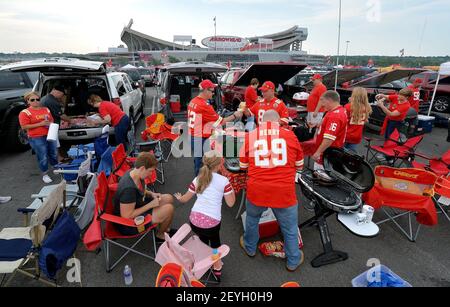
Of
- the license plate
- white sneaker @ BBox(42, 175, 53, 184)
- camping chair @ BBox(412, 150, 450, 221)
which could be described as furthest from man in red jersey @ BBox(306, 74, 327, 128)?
white sneaker @ BBox(42, 175, 53, 184)

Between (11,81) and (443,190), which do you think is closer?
(443,190)

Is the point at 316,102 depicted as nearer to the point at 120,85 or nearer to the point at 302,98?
the point at 302,98

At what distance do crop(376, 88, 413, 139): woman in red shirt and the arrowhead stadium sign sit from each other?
6110cm

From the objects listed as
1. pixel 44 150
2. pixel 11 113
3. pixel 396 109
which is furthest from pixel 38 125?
pixel 396 109

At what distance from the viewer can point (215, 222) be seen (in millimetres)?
2539

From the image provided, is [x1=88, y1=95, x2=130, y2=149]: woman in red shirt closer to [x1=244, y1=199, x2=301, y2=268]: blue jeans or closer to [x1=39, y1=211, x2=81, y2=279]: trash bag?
[x1=39, y1=211, x2=81, y2=279]: trash bag

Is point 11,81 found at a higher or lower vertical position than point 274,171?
higher

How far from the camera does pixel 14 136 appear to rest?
5816mm

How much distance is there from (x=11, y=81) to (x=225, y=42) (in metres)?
60.5

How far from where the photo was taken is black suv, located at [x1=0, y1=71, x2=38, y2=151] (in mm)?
5480
